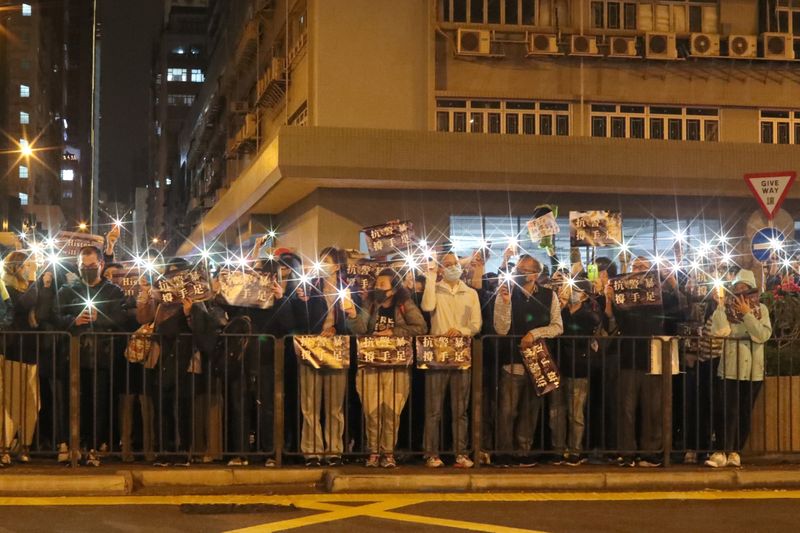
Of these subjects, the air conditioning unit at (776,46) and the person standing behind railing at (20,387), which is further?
the air conditioning unit at (776,46)

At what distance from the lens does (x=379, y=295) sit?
10.6 metres

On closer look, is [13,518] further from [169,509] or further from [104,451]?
[104,451]

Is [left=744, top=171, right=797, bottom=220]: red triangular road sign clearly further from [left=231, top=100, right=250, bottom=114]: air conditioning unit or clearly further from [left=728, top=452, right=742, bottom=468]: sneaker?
[left=231, top=100, right=250, bottom=114]: air conditioning unit

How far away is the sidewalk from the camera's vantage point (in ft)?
30.3

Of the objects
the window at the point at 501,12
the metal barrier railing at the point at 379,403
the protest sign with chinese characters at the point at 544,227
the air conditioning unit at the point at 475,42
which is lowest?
the metal barrier railing at the point at 379,403

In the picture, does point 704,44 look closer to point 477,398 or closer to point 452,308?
point 452,308

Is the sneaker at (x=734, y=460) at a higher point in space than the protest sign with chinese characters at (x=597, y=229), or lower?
lower

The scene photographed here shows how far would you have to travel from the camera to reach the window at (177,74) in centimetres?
12812

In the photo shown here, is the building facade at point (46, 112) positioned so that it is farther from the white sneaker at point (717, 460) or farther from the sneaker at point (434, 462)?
the white sneaker at point (717, 460)

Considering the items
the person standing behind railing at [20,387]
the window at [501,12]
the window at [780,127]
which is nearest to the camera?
the person standing behind railing at [20,387]

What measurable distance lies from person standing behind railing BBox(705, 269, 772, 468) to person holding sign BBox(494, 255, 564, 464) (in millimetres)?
1695

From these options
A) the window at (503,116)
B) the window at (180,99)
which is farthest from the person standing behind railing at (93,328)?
the window at (180,99)

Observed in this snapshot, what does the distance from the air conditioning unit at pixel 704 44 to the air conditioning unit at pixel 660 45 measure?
1.59ft

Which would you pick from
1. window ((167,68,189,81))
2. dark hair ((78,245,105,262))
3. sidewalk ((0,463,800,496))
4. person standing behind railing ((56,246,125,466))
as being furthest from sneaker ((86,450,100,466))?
window ((167,68,189,81))
